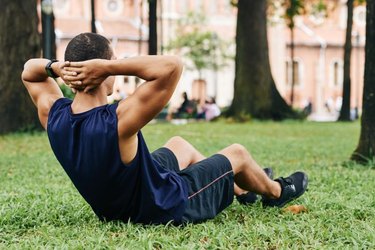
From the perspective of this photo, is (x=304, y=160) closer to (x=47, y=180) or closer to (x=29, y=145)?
(x=47, y=180)

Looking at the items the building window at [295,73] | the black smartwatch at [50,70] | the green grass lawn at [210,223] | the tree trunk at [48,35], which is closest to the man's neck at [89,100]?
the black smartwatch at [50,70]

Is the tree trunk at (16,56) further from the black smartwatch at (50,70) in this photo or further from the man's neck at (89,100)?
the man's neck at (89,100)

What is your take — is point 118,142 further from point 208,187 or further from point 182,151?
point 182,151

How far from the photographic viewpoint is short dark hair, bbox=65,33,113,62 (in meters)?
4.10

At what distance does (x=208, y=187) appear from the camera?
15.0 ft

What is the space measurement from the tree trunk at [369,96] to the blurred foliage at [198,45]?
131 feet

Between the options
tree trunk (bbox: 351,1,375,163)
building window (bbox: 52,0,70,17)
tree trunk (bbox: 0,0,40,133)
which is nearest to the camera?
tree trunk (bbox: 351,1,375,163)

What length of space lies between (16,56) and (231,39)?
39.9 metres

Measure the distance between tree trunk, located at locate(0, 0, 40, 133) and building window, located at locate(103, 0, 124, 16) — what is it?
40984mm

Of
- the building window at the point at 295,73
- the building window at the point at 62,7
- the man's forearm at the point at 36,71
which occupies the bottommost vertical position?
the building window at the point at 295,73

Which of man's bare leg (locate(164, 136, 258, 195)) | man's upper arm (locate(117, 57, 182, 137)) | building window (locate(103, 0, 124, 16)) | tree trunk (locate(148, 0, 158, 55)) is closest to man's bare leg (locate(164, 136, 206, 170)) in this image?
man's bare leg (locate(164, 136, 258, 195))

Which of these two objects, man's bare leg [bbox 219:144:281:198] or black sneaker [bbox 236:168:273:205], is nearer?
man's bare leg [bbox 219:144:281:198]

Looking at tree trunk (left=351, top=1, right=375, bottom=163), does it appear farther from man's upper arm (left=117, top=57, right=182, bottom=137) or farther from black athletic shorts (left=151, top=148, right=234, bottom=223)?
man's upper arm (left=117, top=57, right=182, bottom=137)

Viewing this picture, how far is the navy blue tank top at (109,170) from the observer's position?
410 cm
